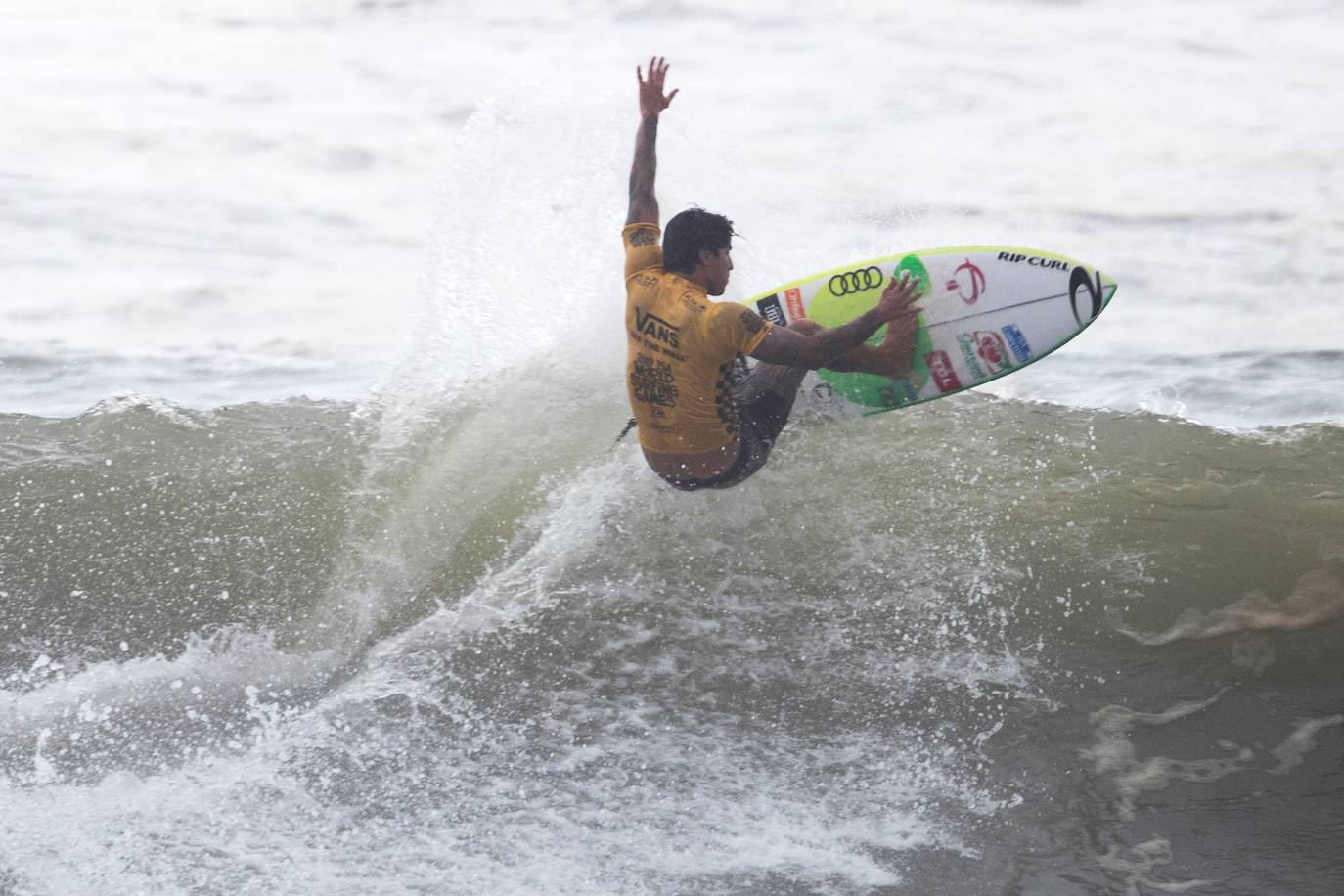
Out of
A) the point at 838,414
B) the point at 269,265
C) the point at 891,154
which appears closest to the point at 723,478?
the point at 838,414

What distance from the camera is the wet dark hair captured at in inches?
189

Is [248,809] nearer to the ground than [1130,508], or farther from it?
nearer to the ground

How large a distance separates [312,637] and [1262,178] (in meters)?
9.18

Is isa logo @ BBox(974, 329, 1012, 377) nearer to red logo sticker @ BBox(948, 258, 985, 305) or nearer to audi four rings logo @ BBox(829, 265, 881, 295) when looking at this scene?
red logo sticker @ BBox(948, 258, 985, 305)

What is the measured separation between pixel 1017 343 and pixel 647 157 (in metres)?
1.64

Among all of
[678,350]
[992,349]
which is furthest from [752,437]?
[992,349]

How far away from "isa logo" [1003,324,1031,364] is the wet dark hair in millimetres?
1318

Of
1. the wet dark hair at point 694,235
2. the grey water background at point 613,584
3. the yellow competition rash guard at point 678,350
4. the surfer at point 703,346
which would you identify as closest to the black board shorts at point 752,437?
the surfer at point 703,346

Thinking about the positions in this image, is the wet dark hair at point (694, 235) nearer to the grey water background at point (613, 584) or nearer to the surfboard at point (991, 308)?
the surfboard at point (991, 308)

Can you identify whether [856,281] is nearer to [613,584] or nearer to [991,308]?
[991,308]

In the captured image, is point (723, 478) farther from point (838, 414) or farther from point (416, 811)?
point (416, 811)

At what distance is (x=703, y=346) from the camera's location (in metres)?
4.80

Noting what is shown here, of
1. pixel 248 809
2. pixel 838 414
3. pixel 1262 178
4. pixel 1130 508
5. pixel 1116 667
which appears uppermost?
pixel 1262 178

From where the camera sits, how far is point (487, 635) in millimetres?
5492
